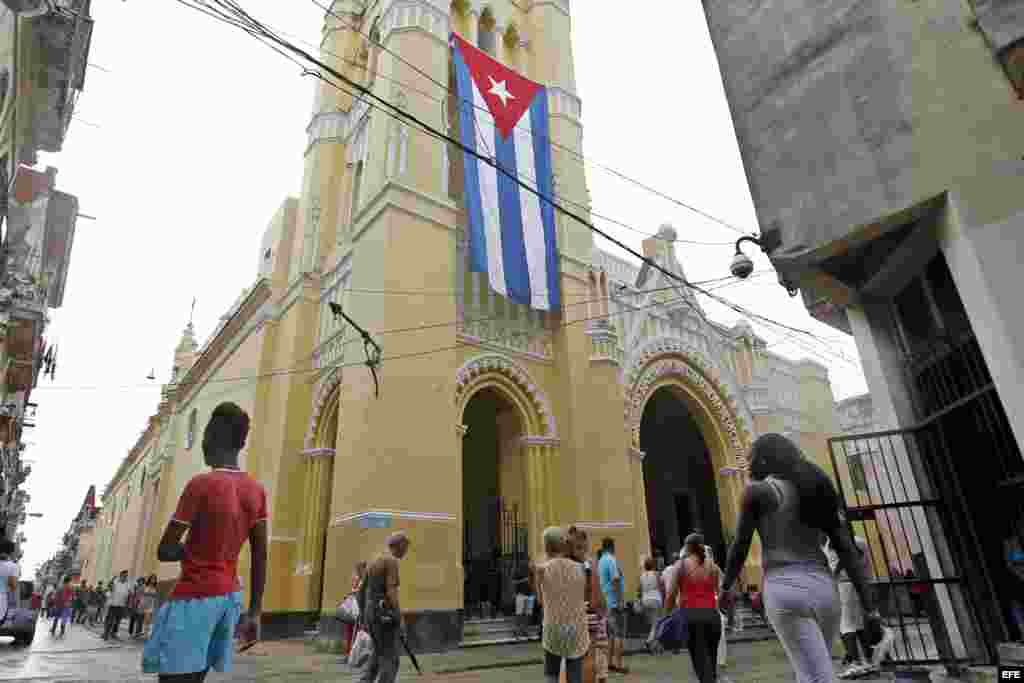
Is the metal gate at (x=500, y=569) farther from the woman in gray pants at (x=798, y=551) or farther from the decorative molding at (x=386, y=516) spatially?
the woman in gray pants at (x=798, y=551)

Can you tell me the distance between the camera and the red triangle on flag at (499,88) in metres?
13.4

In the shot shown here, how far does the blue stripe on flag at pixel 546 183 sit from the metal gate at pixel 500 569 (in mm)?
4777

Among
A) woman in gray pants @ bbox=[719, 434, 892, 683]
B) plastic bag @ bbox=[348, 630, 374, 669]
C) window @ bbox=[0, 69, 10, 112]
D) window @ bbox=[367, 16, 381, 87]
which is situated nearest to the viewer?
woman in gray pants @ bbox=[719, 434, 892, 683]

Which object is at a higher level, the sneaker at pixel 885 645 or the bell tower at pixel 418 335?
the bell tower at pixel 418 335

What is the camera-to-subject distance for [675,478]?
63.5 feet

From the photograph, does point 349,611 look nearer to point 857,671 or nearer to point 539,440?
point 857,671

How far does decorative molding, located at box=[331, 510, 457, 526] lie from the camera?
952 cm

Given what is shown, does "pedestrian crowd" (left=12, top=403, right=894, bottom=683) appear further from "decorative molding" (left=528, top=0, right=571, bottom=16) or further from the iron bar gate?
"decorative molding" (left=528, top=0, right=571, bottom=16)

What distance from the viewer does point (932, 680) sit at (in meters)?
5.01

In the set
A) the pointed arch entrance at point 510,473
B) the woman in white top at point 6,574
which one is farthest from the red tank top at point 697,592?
the woman in white top at point 6,574

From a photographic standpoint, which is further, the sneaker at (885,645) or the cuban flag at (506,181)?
the cuban flag at (506,181)

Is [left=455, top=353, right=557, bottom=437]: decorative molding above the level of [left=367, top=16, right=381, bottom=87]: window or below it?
below

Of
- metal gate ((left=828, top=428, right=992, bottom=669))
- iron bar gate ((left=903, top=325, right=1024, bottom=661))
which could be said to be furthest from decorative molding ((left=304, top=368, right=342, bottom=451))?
iron bar gate ((left=903, top=325, right=1024, bottom=661))

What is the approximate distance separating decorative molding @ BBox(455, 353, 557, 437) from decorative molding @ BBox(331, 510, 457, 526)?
8.23ft
